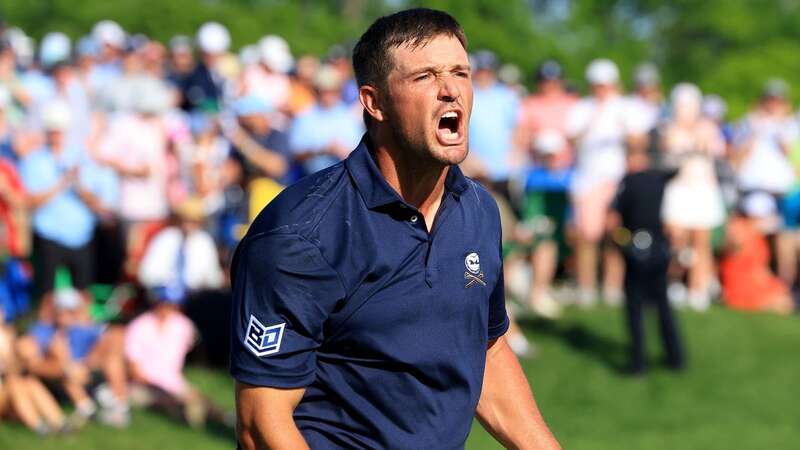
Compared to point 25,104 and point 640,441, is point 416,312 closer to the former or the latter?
point 640,441

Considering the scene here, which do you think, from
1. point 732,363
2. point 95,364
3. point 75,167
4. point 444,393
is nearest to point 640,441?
point 732,363

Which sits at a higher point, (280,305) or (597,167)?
(280,305)

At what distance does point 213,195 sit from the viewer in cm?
1120

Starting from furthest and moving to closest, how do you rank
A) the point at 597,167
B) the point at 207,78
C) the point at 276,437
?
the point at 207,78 → the point at 597,167 → the point at 276,437

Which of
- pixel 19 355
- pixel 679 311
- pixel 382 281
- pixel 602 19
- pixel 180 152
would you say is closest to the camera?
pixel 382 281

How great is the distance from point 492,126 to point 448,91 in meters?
8.83

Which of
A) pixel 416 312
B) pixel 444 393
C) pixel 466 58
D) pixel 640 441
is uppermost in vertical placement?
pixel 466 58

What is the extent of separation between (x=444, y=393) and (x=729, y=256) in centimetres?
1072

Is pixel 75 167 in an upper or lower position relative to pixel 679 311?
upper

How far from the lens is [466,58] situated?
348 cm

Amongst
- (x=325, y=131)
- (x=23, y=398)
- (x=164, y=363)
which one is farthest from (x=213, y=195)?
(x=23, y=398)

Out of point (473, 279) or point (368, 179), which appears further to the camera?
point (473, 279)

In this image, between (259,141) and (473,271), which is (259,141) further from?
(473,271)

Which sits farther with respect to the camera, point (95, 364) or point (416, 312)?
point (95, 364)
